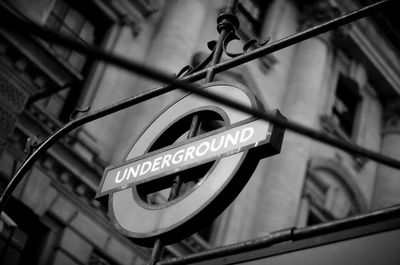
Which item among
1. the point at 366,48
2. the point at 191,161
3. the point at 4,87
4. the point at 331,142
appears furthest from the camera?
the point at 366,48

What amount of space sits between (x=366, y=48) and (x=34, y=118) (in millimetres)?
12955

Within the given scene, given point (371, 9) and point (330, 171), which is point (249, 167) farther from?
point (330, 171)

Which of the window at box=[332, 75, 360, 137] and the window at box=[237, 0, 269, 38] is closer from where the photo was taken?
the window at box=[237, 0, 269, 38]

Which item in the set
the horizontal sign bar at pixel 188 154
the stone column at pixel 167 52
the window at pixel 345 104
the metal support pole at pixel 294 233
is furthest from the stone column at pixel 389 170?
the metal support pole at pixel 294 233

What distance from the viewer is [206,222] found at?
4.69m

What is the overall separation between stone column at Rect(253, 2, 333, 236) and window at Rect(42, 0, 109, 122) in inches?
199

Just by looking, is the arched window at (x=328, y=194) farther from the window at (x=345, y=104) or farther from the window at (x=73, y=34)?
the window at (x=73, y=34)

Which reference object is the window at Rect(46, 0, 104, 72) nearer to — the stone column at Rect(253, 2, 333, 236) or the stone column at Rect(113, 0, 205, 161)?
the stone column at Rect(113, 0, 205, 161)

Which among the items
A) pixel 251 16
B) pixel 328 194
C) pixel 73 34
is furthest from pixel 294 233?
pixel 251 16

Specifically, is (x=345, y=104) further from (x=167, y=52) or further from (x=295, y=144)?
(x=167, y=52)

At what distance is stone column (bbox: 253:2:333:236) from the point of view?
57.0 feet

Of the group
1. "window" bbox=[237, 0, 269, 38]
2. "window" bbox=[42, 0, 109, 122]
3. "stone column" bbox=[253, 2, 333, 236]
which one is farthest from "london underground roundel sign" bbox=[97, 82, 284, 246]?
"window" bbox=[237, 0, 269, 38]

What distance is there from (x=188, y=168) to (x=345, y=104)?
18.3 m

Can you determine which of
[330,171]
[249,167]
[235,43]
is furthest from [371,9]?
[330,171]
